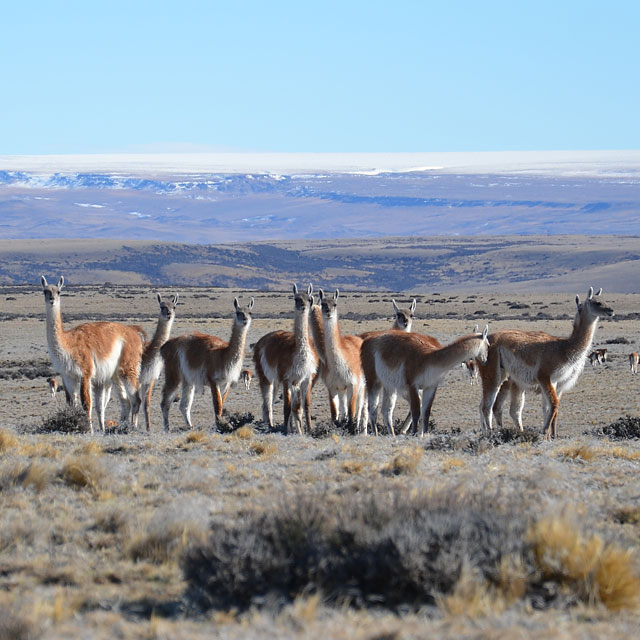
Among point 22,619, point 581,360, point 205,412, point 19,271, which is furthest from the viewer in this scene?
point 19,271

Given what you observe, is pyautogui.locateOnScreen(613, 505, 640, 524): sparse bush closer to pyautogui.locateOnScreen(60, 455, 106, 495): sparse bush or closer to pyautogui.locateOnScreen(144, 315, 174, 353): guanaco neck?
pyautogui.locateOnScreen(60, 455, 106, 495): sparse bush

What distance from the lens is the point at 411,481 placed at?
7.48m

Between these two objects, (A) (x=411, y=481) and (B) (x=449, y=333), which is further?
(B) (x=449, y=333)

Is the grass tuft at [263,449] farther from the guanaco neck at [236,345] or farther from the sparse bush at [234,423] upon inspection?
the guanaco neck at [236,345]

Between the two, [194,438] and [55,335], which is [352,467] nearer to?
[194,438]

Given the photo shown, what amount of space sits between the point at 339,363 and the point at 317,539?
7486 mm

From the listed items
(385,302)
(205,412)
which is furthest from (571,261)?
(205,412)

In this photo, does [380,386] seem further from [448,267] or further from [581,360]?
[448,267]

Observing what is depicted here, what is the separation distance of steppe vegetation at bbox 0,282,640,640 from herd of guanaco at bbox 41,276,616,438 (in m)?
2.24

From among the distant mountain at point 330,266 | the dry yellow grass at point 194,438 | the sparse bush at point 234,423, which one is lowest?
the distant mountain at point 330,266

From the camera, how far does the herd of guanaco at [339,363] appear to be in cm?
1214

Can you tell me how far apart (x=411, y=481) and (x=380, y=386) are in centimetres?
563

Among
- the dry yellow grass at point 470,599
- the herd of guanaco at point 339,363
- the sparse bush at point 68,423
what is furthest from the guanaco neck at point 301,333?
the dry yellow grass at point 470,599

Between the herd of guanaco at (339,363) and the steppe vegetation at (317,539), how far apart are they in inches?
88.0
